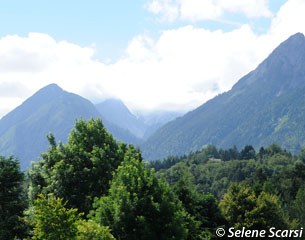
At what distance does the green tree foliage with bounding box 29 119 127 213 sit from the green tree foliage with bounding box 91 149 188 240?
6255mm

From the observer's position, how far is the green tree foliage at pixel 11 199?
39.5 meters

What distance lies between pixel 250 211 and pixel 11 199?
31412mm

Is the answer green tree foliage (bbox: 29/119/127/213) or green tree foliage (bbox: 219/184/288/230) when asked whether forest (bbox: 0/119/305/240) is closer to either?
green tree foliage (bbox: 29/119/127/213)

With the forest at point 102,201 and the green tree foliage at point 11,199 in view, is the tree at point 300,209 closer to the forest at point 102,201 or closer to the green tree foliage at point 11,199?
the forest at point 102,201

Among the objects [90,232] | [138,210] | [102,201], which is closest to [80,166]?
[102,201]

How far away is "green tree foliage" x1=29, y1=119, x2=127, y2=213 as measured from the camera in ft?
128

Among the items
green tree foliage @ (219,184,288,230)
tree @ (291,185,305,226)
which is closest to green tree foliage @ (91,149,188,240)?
green tree foliage @ (219,184,288,230)

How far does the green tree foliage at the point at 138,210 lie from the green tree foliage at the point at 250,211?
1099 inches

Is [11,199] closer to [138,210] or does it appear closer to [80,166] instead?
[80,166]

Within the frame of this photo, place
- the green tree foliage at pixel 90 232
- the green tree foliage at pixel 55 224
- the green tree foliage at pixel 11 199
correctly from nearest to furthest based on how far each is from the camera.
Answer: the green tree foliage at pixel 55 224, the green tree foliage at pixel 90 232, the green tree foliage at pixel 11 199

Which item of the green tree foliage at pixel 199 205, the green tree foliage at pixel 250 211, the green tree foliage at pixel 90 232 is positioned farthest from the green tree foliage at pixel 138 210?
the green tree foliage at pixel 250 211

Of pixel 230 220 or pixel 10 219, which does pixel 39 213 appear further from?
pixel 230 220

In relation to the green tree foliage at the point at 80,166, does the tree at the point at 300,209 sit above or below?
below

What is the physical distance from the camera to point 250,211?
196 feet
